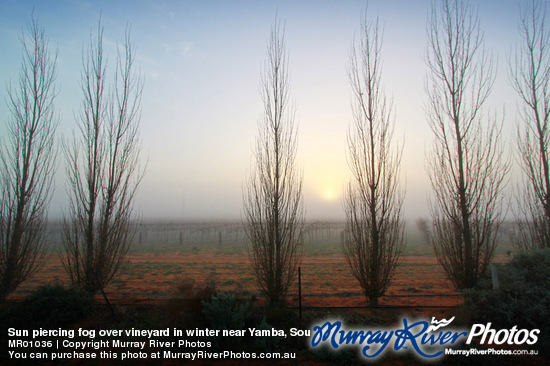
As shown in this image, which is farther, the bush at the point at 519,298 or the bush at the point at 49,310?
the bush at the point at 49,310

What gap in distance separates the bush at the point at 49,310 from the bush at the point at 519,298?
8987 millimetres

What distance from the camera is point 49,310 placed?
5680 mm

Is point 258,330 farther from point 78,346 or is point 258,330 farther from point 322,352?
point 78,346

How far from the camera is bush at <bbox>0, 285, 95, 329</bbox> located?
17.7 ft

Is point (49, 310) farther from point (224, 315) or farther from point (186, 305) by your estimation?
point (224, 315)

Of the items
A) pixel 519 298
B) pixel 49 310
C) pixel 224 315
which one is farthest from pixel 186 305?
pixel 519 298

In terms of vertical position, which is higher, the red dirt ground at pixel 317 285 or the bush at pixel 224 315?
the bush at pixel 224 315

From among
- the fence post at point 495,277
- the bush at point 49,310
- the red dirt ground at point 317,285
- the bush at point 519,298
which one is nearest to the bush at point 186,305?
the bush at point 49,310

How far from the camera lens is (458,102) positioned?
6.62 m

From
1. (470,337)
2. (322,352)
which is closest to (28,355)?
(322,352)

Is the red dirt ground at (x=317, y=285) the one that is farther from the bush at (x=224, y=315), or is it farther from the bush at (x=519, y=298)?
the bush at (x=224, y=315)

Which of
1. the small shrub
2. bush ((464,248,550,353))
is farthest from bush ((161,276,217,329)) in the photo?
bush ((464,248,550,353))

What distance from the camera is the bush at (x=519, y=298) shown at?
462cm

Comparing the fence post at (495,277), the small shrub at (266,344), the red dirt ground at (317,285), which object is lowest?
the red dirt ground at (317,285)
